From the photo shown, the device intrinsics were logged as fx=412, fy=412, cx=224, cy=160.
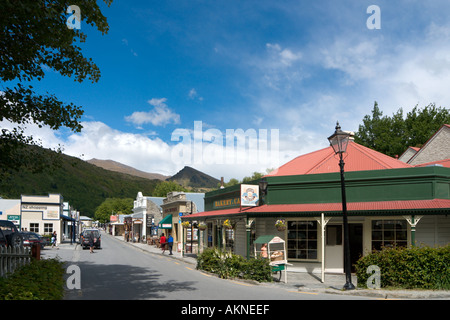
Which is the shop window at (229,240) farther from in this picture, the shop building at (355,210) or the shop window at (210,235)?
the shop building at (355,210)

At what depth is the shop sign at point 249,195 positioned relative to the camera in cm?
2138

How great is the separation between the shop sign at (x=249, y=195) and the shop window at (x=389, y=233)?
6016mm


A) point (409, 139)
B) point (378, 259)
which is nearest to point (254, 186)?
point (378, 259)

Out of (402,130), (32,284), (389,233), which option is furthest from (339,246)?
(402,130)

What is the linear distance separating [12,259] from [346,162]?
1661 cm

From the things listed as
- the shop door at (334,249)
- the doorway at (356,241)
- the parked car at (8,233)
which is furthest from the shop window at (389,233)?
the parked car at (8,233)

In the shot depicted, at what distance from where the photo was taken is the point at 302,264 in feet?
63.1

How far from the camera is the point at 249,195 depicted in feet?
70.7

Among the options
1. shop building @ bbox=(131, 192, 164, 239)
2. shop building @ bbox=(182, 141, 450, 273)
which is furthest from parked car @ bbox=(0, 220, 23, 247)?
shop building @ bbox=(131, 192, 164, 239)

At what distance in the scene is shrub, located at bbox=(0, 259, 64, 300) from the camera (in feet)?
24.7

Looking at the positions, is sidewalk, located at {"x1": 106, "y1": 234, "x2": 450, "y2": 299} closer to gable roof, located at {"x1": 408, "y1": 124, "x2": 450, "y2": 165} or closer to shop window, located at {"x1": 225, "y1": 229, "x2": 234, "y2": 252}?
shop window, located at {"x1": 225, "y1": 229, "x2": 234, "y2": 252}
